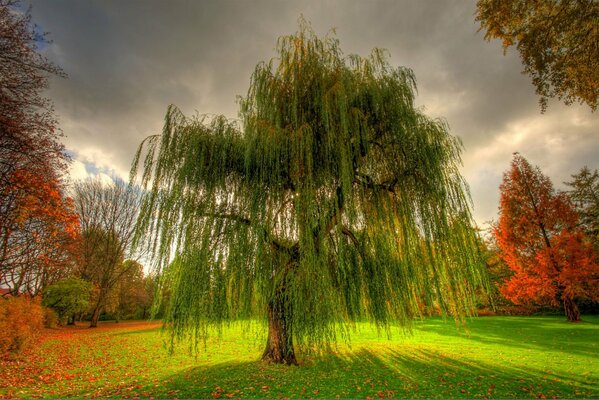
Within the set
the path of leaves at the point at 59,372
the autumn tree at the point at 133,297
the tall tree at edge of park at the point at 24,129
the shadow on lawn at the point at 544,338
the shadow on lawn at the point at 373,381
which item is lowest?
the shadow on lawn at the point at 544,338

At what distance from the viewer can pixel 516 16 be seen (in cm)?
475

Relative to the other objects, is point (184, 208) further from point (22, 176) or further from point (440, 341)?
point (440, 341)

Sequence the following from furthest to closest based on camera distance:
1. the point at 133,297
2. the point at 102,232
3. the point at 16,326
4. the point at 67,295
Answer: the point at 133,297 < the point at 102,232 < the point at 67,295 < the point at 16,326

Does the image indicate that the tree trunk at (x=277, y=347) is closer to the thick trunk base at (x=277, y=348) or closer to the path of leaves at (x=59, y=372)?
the thick trunk base at (x=277, y=348)

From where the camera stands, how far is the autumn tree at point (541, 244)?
14.5 meters

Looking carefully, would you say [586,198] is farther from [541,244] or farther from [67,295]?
[67,295]

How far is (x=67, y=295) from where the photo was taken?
19.4 meters

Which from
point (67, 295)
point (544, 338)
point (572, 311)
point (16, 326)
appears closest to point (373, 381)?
point (544, 338)

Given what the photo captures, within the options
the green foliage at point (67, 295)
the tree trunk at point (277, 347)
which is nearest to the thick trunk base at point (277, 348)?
the tree trunk at point (277, 347)

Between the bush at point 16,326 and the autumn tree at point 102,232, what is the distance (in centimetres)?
1262

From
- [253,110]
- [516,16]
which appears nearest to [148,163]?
[253,110]

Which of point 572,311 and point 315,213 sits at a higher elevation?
point 315,213

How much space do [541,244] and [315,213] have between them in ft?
60.4

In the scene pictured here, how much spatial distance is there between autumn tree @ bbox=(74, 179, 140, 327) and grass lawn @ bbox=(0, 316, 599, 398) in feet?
44.7
